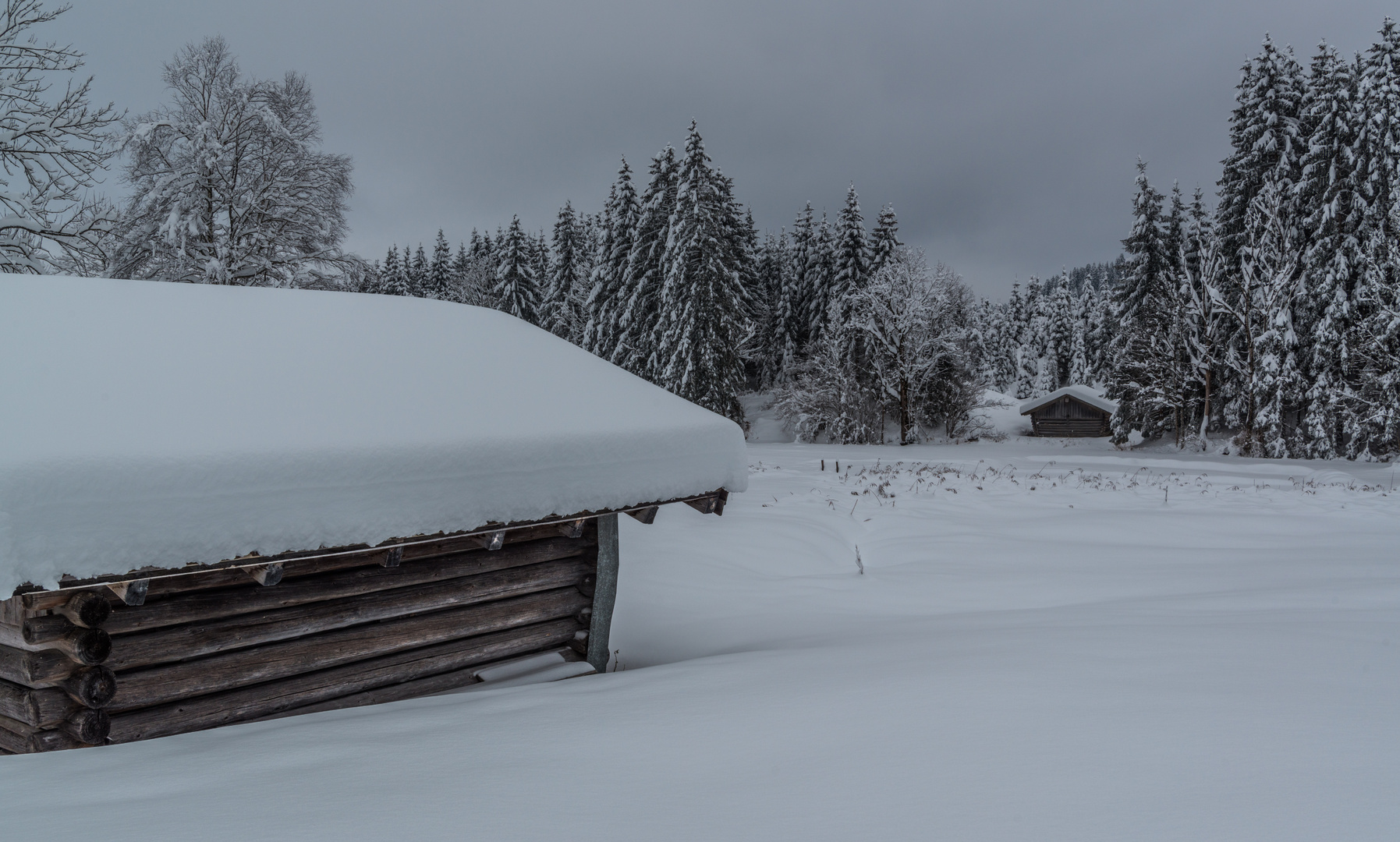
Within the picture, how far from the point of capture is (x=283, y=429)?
3.50 metres

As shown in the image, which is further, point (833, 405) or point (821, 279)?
point (821, 279)

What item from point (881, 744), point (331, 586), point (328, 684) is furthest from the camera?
point (328, 684)

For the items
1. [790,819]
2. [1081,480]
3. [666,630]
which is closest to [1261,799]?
[790,819]

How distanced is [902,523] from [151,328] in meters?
8.64

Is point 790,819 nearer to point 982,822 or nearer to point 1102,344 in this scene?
point 982,822

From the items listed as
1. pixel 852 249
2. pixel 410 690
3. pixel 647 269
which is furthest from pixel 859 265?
pixel 410 690

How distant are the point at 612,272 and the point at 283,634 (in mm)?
32021

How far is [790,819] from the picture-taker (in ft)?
6.84

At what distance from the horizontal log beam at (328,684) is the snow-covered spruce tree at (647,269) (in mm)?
25703

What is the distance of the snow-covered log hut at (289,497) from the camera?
3.02 meters

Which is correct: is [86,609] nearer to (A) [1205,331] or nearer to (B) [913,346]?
(B) [913,346]

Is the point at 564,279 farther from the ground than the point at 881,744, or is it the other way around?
the point at 564,279

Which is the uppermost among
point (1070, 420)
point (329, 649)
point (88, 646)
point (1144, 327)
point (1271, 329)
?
point (1144, 327)

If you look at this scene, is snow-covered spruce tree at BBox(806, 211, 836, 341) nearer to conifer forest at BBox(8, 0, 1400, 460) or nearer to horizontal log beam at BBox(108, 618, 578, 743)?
conifer forest at BBox(8, 0, 1400, 460)
